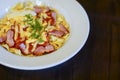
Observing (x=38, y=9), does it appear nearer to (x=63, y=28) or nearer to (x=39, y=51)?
(x=63, y=28)

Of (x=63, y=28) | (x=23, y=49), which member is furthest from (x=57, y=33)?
(x=23, y=49)

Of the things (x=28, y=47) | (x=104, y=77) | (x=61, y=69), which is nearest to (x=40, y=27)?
(x=28, y=47)

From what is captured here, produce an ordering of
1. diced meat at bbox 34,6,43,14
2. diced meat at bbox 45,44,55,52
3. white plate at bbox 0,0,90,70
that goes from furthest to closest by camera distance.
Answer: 1. diced meat at bbox 34,6,43,14
2. diced meat at bbox 45,44,55,52
3. white plate at bbox 0,0,90,70

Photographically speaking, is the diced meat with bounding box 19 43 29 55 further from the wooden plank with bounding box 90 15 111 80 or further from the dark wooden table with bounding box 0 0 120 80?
the wooden plank with bounding box 90 15 111 80

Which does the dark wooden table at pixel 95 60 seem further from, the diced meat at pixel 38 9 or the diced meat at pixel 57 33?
the diced meat at pixel 38 9

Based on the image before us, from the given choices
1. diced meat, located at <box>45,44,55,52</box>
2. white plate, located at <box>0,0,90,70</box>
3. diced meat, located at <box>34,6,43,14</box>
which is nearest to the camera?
white plate, located at <box>0,0,90,70</box>

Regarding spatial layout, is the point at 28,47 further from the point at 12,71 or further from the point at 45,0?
the point at 45,0

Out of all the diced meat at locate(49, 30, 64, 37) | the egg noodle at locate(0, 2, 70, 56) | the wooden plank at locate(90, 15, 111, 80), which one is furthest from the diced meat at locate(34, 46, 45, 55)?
the wooden plank at locate(90, 15, 111, 80)

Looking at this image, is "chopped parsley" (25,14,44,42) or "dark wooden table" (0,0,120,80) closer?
"dark wooden table" (0,0,120,80)
